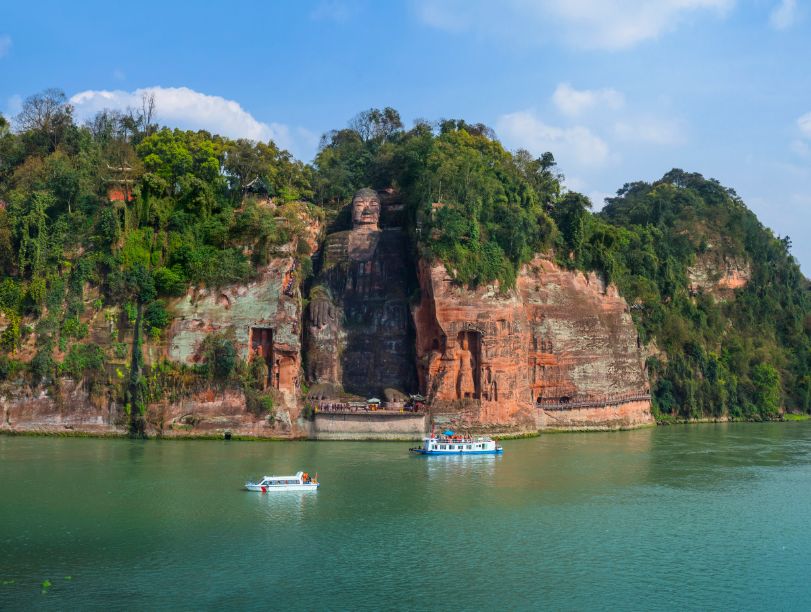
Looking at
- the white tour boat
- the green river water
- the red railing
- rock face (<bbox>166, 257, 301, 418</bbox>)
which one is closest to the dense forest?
rock face (<bbox>166, 257, 301, 418</bbox>)

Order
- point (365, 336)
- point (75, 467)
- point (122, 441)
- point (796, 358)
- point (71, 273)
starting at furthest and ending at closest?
point (796, 358), point (365, 336), point (71, 273), point (122, 441), point (75, 467)

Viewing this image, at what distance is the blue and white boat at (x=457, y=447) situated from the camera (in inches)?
1670

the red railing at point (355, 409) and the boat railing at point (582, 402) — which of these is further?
the boat railing at point (582, 402)

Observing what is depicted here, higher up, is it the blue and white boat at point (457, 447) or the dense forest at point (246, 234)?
the dense forest at point (246, 234)

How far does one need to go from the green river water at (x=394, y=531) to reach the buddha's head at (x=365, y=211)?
16.8 m

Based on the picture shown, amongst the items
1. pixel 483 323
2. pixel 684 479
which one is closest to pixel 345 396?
pixel 483 323

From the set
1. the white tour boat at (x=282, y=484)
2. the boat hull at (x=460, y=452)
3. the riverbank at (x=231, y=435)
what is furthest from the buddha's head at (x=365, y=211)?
the white tour boat at (x=282, y=484)

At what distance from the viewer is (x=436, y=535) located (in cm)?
2727

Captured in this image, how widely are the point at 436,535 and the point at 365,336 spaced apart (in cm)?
2484

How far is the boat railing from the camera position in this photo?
2103 inches

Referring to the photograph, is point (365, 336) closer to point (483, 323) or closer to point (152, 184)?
point (483, 323)

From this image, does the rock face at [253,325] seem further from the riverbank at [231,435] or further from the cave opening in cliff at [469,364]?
the cave opening in cliff at [469,364]

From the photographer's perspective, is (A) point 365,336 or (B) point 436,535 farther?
(A) point 365,336

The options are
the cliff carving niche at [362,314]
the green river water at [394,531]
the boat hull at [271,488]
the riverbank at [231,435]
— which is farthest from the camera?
the cliff carving niche at [362,314]
